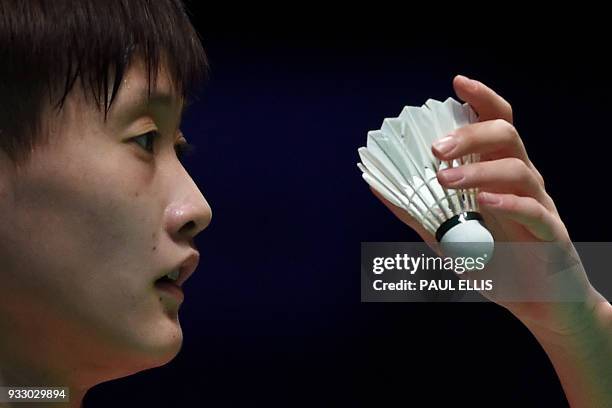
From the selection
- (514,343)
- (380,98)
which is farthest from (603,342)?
(380,98)

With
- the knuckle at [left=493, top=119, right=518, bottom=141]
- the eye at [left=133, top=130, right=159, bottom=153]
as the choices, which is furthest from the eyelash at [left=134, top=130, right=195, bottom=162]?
the knuckle at [left=493, top=119, right=518, bottom=141]

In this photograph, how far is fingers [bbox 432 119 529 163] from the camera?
2.22 feet

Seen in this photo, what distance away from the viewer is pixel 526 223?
71cm

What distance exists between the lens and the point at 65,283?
622 mm

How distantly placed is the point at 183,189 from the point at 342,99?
441 millimetres

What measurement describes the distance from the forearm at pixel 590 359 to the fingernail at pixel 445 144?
0.63 ft

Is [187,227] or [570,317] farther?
[570,317]

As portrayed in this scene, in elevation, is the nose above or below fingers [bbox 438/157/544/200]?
below

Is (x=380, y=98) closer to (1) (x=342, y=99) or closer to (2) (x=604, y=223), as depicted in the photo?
(1) (x=342, y=99)

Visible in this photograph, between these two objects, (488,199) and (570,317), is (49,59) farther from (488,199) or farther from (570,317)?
(570,317)

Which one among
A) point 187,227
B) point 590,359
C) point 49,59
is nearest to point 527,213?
point 590,359

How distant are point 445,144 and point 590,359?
233 millimetres

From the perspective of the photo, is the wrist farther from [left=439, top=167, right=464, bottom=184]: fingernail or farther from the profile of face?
the profile of face

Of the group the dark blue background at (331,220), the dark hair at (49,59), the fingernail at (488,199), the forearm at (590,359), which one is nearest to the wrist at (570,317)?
the forearm at (590,359)
